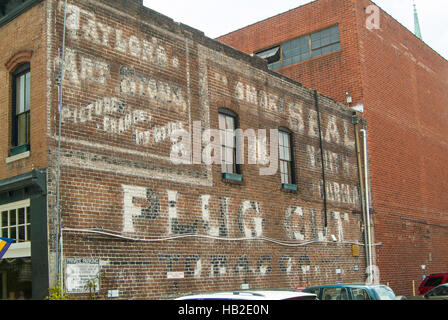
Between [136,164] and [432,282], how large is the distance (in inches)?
632

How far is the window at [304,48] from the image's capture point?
2762 centimetres

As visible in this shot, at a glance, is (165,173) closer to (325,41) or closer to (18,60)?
(18,60)

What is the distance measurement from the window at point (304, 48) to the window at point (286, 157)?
8.98 m

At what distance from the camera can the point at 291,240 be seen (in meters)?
19.0

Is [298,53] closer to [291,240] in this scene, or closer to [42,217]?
[291,240]

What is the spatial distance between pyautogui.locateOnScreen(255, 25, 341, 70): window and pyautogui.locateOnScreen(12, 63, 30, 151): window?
1762cm

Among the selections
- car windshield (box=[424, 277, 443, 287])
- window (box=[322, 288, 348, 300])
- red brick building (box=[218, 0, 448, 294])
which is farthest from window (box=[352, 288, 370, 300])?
car windshield (box=[424, 277, 443, 287])

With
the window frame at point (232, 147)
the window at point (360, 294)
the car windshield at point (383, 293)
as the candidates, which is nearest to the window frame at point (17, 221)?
the window frame at point (232, 147)

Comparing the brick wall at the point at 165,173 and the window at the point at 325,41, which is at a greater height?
the window at the point at 325,41

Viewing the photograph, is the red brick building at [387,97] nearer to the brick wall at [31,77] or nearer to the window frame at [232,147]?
the window frame at [232,147]

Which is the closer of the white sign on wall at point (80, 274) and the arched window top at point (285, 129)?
the white sign on wall at point (80, 274)

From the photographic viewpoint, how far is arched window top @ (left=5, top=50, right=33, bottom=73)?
1319cm

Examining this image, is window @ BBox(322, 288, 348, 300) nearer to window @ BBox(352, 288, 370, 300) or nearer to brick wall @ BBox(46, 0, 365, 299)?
window @ BBox(352, 288, 370, 300)

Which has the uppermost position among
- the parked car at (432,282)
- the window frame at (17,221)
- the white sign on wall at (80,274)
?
the window frame at (17,221)
